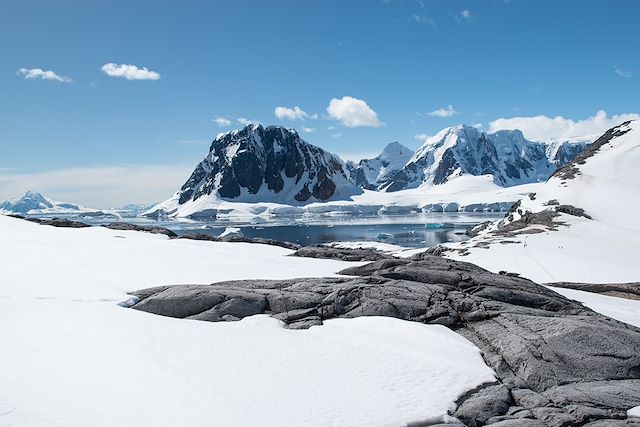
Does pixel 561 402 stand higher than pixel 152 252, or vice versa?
pixel 152 252

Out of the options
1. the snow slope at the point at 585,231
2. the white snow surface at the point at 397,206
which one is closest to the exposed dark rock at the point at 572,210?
the snow slope at the point at 585,231

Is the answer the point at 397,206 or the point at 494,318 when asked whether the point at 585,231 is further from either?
the point at 397,206

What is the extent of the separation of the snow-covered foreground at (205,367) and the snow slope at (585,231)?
24.6 meters

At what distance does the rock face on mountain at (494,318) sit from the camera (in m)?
8.12

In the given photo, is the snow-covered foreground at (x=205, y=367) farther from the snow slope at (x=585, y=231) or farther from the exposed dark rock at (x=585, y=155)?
the exposed dark rock at (x=585, y=155)

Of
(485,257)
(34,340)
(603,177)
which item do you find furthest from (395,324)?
(603,177)

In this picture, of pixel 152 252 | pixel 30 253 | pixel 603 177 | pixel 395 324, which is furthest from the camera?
pixel 603 177

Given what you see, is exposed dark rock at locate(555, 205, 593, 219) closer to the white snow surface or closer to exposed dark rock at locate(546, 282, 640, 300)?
exposed dark rock at locate(546, 282, 640, 300)

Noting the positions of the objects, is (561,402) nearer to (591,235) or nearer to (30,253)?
(30,253)

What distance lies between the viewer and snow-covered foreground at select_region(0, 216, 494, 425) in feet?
23.0

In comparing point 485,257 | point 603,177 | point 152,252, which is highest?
point 603,177

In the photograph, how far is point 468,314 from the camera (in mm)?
12320

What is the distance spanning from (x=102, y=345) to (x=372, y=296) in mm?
7186

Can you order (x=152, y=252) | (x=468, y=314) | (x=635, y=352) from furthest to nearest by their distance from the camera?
(x=152, y=252)
(x=468, y=314)
(x=635, y=352)
